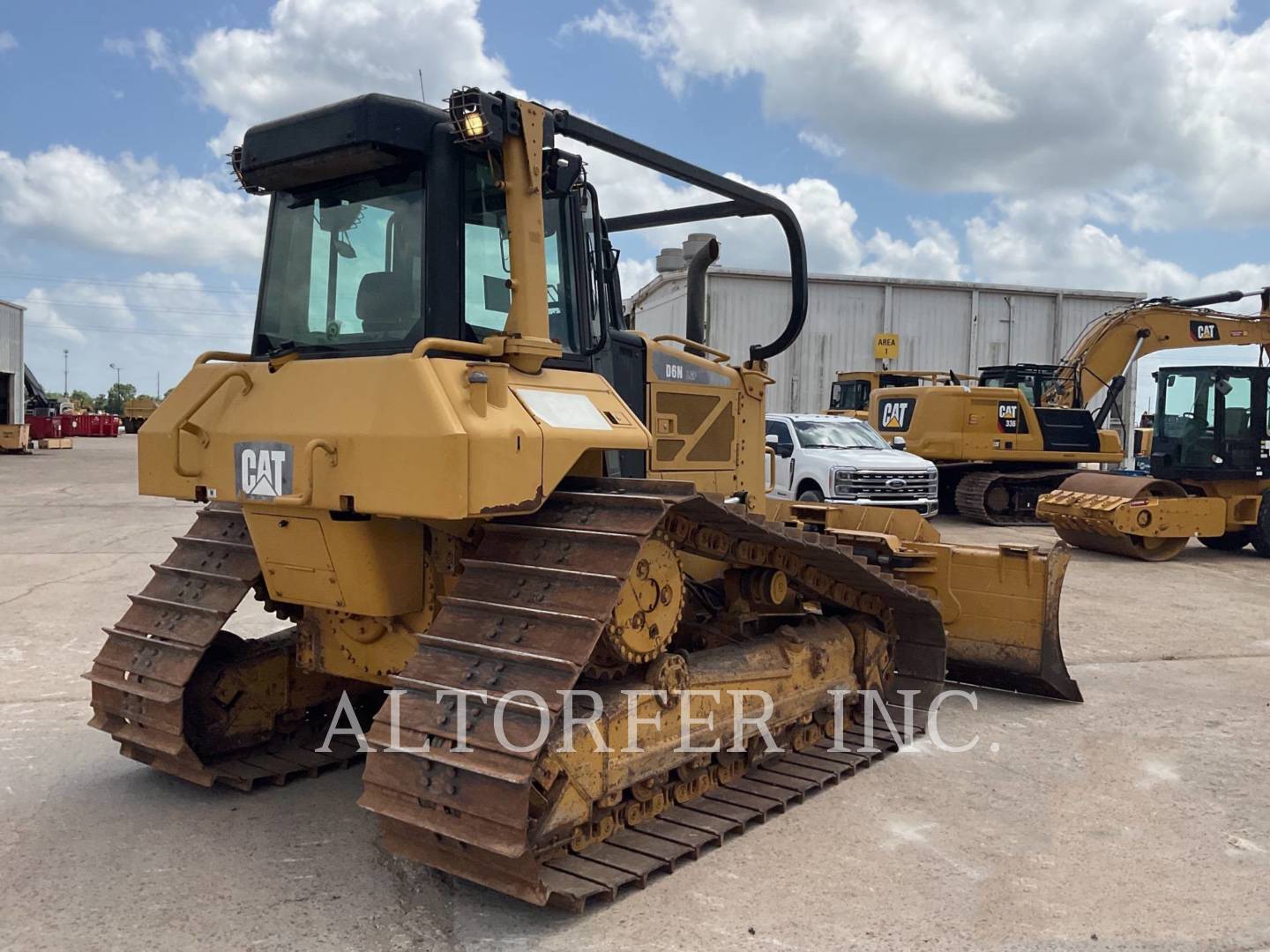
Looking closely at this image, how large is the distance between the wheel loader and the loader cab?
10073 mm

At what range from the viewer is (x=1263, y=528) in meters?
13.5

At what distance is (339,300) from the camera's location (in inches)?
170

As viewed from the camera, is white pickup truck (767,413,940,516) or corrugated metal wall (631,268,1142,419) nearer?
white pickup truck (767,413,940,516)

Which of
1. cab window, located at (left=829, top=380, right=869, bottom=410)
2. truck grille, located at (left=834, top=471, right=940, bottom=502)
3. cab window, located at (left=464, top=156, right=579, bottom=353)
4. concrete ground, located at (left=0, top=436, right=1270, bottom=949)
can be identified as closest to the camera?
concrete ground, located at (left=0, top=436, right=1270, bottom=949)

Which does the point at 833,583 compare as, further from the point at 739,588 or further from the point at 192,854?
the point at 192,854

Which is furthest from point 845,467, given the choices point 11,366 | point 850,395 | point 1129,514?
point 11,366

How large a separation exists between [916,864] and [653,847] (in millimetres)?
1015

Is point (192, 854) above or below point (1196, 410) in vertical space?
below

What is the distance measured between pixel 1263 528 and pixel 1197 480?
38.7 inches

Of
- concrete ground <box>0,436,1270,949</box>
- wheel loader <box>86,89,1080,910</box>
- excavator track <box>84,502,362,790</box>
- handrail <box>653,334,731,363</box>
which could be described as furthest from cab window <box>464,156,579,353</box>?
concrete ground <box>0,436,1270,949</box>

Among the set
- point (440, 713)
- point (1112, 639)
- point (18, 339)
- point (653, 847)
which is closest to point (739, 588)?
point (653, 847)

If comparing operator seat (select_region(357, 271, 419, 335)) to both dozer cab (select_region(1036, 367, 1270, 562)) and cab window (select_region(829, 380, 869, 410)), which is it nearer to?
dozer cab (select_region(1036, 367, 1270, 562))

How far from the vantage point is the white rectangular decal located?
3.87 metres

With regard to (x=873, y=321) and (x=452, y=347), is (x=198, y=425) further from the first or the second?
(x=873, y=321)
